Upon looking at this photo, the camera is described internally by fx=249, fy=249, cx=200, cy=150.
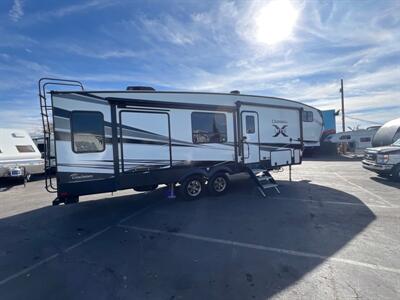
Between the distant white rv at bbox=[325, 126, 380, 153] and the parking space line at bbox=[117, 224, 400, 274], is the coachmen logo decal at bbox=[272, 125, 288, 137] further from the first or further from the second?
the distant white rv at bbox=[325, 126, 380, 153]

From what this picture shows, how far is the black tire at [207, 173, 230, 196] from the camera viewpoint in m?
7.80

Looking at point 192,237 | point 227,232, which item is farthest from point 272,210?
point 192,237

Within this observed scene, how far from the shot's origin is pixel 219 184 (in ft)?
26.3

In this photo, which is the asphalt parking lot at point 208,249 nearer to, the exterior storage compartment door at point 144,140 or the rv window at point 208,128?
the exterior storage compartment door at point 144,140

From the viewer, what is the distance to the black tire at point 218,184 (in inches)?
307

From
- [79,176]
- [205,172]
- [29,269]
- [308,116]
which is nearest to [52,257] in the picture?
[29,269]

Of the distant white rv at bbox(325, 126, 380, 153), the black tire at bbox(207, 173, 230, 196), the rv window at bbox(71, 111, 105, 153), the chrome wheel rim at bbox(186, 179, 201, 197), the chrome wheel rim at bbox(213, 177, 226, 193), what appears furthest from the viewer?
the distant white rv at bbox(325, 126, 380, 153)

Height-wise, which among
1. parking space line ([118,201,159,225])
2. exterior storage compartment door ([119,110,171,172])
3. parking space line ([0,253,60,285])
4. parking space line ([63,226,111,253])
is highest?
exterior storage compartment door ([119,110,171,172])

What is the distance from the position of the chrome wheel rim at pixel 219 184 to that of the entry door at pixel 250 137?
40.0 inches

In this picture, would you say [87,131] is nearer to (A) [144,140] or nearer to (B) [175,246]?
(A) [144,140]

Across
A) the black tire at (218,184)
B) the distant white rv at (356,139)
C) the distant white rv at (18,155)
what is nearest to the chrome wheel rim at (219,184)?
the black tire at (218,184)

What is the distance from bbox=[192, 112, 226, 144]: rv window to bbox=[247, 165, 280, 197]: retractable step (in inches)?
57.3

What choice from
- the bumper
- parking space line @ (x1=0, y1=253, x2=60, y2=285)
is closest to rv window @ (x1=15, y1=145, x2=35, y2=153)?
parking space line @ (x1=0, y1=253, x2=60, y2=285)

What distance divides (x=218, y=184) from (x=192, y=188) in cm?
93
